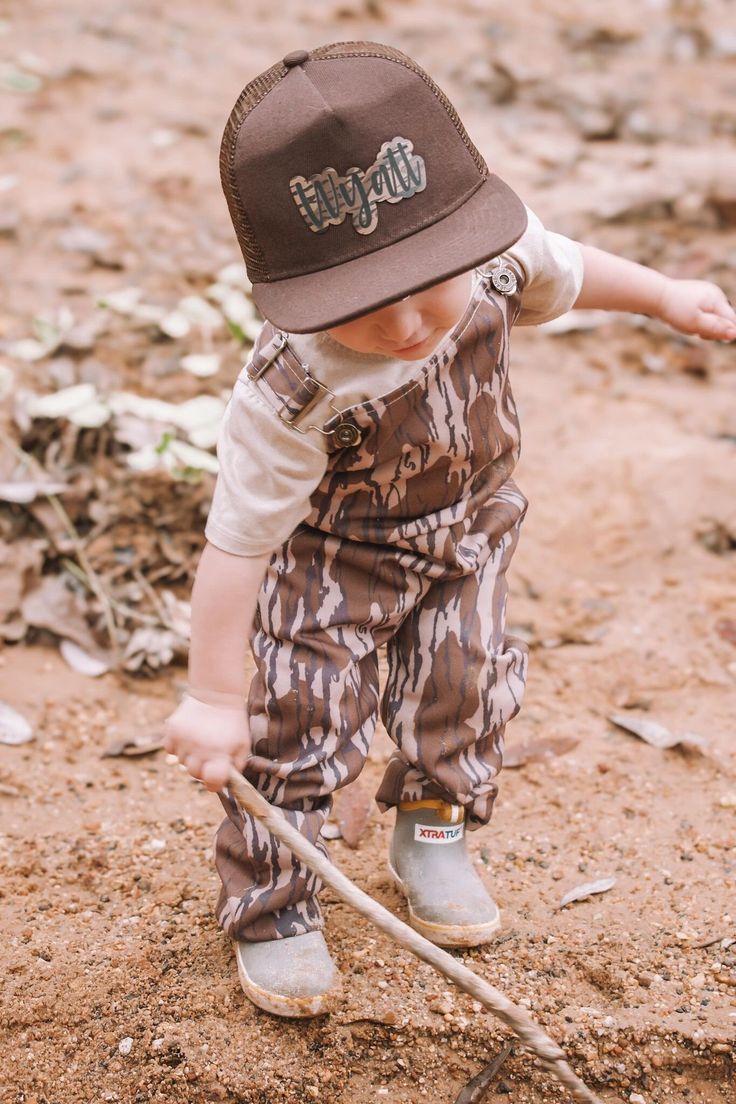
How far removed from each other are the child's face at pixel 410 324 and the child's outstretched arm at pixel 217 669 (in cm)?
30

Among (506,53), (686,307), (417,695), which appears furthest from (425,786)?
(506,53)

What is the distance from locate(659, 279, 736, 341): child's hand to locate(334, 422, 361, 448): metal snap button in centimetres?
57

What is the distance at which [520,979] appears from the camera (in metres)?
1.81

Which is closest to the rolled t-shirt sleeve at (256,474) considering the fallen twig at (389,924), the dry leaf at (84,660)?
the fallen twig at (389,924)

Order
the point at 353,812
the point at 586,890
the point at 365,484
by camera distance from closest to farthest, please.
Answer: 1. the point at 365,484
2. the point at 586,890
3. the point at 353,812

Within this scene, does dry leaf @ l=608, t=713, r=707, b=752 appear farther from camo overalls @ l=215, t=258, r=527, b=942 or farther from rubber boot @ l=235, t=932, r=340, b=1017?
rubber boot @ l=235, t=932, r=340, b=1017

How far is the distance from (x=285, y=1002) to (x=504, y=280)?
102 cm

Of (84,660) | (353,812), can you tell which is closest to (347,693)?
(353,812)

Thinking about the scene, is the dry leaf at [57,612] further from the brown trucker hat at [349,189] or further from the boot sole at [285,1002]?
→ the brown trucker hat at [349,189]

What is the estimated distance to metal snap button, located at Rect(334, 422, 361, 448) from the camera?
4.93ft

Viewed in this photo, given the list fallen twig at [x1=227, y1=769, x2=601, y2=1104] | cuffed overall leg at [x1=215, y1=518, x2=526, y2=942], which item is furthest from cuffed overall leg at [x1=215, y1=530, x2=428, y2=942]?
fallen twig at [x1=227, y1=769, x2=601, y2=1104]

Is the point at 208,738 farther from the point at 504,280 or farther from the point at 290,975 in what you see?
the point at 504,280

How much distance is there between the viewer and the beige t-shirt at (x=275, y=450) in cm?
149

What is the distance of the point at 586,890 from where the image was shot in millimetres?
1976
